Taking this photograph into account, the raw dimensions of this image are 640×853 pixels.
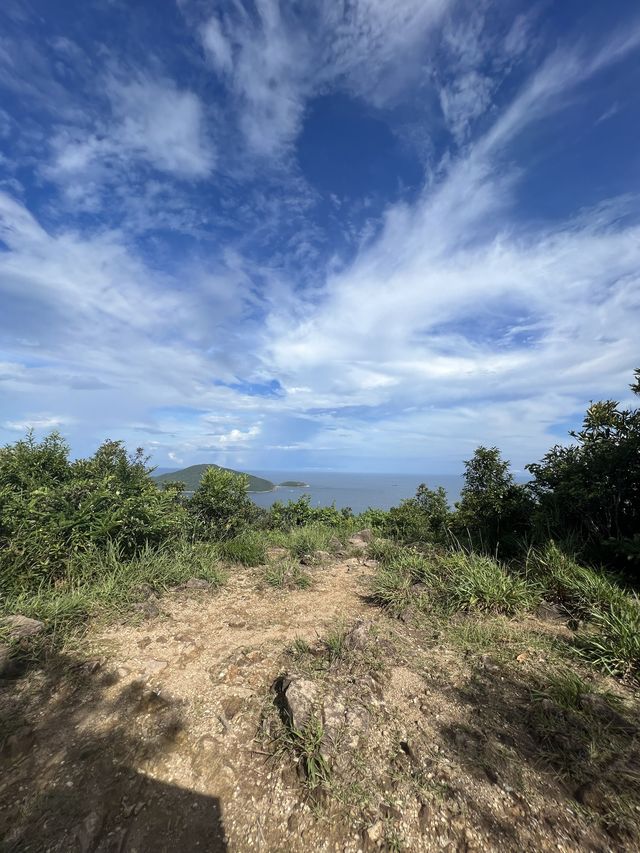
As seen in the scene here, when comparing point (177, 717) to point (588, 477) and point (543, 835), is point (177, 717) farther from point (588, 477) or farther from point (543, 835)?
point (588, 477)

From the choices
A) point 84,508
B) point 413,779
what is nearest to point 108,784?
point 413,779

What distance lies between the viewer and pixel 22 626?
3900mm

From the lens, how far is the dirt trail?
211 centimetres

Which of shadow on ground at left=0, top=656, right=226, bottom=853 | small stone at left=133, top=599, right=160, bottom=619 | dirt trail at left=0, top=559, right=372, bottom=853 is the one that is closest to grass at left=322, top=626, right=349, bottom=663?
dirt trail at left=0, top=559, right=372, bottom=853

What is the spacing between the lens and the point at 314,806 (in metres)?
2.24

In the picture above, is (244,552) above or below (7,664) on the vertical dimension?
above

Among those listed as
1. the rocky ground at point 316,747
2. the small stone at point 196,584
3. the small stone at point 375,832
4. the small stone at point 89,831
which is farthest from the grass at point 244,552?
the small stone at point 375,832

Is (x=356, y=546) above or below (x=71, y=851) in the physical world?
above

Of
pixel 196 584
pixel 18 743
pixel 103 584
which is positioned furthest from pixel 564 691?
pixel 103 584

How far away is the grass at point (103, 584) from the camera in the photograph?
13.8 feet

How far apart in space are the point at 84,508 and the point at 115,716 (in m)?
3.25

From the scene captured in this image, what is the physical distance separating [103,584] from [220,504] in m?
3.78

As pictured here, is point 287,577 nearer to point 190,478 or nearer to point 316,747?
point 316,747

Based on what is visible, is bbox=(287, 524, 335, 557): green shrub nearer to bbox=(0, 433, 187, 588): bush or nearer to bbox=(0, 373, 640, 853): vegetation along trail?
bbox=(0, 373, 640, 853): vegetation along trail
